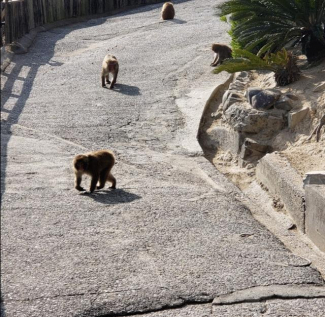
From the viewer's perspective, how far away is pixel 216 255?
26.3 ft

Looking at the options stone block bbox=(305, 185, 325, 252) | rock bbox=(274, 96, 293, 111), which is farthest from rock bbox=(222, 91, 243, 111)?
stone block bbox=(305, 185, 325, 252)

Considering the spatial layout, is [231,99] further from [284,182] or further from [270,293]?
[270,293]

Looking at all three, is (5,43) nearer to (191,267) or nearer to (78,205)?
(78,205)

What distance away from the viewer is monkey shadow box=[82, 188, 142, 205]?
9859mm

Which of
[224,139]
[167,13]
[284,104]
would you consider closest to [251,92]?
[284,104]

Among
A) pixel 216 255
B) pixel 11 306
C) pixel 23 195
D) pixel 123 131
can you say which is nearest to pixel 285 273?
pixel 216 255

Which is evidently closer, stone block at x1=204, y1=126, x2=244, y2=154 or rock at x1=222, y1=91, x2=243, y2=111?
stone block at x1=204, y1=126, x2=244, y2=154

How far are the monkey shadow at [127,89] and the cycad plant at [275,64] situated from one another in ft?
10.3

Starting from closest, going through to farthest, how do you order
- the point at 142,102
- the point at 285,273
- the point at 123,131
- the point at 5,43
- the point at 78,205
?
1. the point at 285,273
2. the point at 78,205
3. the point at 123,131
4. the point at 142,102
5. the point at 5,43

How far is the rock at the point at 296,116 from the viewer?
39.5ft

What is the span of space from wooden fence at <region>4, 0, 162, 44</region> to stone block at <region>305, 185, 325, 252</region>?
1230 cm

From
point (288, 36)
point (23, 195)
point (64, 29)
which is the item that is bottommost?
point (64, 29)

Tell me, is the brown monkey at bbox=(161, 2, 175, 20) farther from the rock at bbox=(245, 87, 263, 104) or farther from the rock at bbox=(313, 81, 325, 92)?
the rock at bbox=(313, 81, 325, 92)

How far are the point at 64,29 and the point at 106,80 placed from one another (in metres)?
7.88
